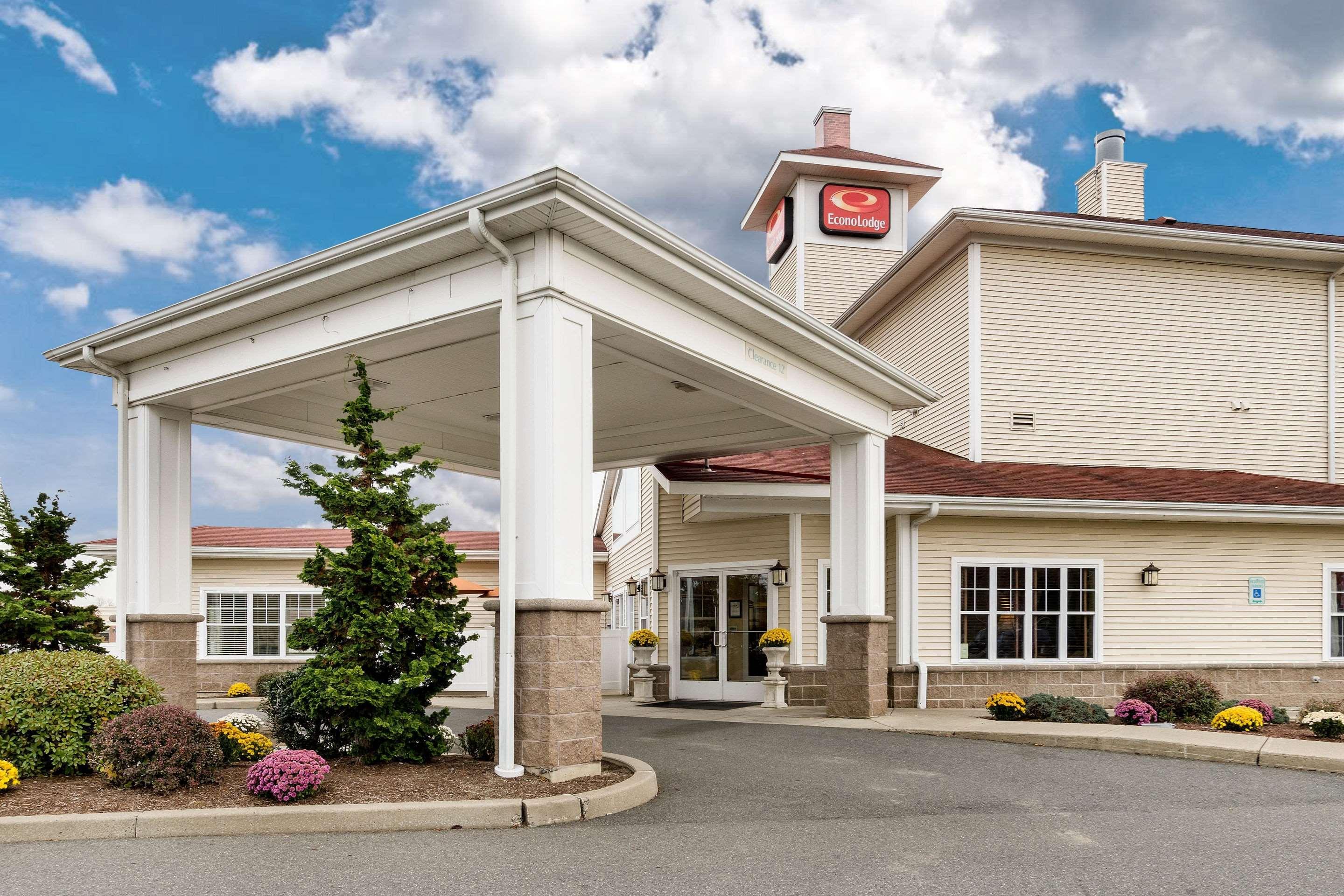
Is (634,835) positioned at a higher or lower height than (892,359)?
lower

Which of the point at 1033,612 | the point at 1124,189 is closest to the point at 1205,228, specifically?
the point at 1124,189

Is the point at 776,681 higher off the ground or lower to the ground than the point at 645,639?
lower

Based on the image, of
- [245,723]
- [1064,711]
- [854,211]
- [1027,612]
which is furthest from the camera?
[854,211]

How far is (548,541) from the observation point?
787 cm

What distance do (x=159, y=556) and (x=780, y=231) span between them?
65.6 feet

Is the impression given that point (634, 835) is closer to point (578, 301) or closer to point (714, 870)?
point (714, 870)

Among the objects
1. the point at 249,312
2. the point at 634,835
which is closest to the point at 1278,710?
the point at 634,835

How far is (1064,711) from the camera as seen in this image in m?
13.0

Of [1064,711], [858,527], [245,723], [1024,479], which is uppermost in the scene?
[1024,479]

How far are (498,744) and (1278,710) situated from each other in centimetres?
1071

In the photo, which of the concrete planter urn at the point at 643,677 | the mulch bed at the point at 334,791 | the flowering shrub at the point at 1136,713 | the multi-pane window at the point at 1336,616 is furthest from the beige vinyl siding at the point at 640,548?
the multi-pane window at the point at 1336,616

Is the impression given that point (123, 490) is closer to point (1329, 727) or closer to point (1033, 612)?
point (1033, 612)

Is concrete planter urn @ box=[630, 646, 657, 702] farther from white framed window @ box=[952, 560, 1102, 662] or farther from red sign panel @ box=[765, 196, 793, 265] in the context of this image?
red sign panel @ box=[765, 196, 793, 265]

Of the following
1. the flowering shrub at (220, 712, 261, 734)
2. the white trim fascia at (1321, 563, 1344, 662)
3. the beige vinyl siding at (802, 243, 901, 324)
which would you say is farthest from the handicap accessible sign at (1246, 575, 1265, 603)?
the flowering shrub at (220, 712, 261, 734)
